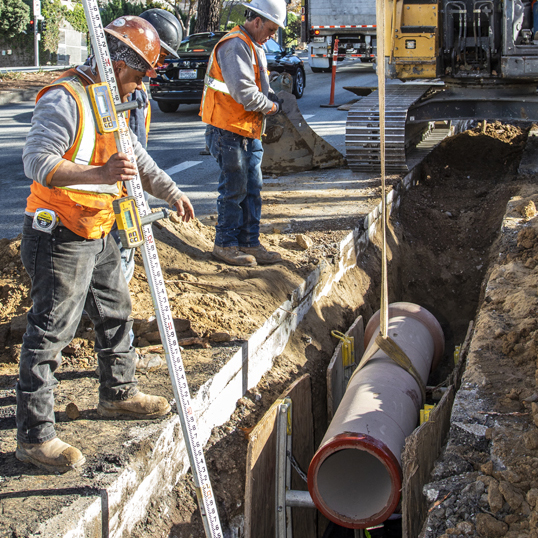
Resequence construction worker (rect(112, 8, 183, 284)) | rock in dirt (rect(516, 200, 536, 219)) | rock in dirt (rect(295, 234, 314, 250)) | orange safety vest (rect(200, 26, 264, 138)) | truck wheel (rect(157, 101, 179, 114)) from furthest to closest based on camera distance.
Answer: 1. truck wheel (rect(157, 101, 179, 114))
2. rock in dirt (rect(516, 200, 536, 219))
3. rock in dirt (rect(295, 234, 314, 250))
4. orange safety vest (rect(200, 26, 264, 138))
5. construction worker (rect(112, 8, 183, 284))

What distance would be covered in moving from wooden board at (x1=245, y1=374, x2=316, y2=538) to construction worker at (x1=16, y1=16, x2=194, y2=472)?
44.8 inches

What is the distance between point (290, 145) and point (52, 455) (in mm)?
6976

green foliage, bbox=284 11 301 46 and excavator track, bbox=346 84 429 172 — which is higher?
green foliage, bbox=284 11 301 46

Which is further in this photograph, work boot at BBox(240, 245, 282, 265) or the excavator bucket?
the excavator bucket

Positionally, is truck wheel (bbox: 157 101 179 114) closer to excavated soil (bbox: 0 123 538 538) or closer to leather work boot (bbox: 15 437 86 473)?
excavated soil (bbox: 0 123 538 538)

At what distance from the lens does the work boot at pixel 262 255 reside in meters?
5.74

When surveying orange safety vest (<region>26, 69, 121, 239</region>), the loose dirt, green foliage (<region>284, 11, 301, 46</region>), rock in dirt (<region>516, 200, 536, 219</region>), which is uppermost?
green foliage (<region>284, 11, 301, 46</region>)

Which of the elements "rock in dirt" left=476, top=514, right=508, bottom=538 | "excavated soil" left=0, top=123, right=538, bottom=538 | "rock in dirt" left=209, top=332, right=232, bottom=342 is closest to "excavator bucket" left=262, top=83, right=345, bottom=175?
"excavated soil" left=0, top=123, right=538, bottom=538

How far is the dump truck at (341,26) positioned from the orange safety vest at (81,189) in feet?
68.0

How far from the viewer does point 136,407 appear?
3.46 m

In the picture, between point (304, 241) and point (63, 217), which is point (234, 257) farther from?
point (63, 217)

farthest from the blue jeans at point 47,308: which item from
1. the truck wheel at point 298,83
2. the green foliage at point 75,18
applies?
the green foliage at point 75,18

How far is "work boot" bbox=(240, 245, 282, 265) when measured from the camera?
5.74 metres

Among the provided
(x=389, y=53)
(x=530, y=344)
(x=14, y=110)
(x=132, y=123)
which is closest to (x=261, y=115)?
(x=132, y=123)
